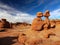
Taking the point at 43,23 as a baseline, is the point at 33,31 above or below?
below

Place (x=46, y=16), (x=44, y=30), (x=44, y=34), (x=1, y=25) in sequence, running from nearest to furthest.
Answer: (x=44, y=34), (x=44, y=30), (x=46, y=16), (x=1, y=25)

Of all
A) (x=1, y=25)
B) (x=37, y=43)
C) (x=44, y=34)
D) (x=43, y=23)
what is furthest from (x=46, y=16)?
(x=1, y=25)

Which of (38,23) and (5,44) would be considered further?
(38,23)

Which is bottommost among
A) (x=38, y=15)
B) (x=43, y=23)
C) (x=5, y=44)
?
(x=5, y=44)

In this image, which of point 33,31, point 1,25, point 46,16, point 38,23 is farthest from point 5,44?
point 1,25

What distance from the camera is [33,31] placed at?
24.6m

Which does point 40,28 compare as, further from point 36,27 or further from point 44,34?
point 44,34

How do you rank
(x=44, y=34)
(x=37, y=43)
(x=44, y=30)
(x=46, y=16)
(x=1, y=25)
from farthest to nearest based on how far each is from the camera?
(x=1, y=25)
(x=46, y=16)
(x=44, y=30)
(x=44, y=34)
(x=37, y=43)

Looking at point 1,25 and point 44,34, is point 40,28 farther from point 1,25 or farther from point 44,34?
point 1,25

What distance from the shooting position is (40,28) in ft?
80.6

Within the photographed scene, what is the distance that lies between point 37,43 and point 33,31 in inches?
258

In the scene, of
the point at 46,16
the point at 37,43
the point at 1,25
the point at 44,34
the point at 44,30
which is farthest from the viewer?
the point at 1,25

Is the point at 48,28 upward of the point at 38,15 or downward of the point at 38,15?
downward

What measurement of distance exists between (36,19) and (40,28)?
220 cm
